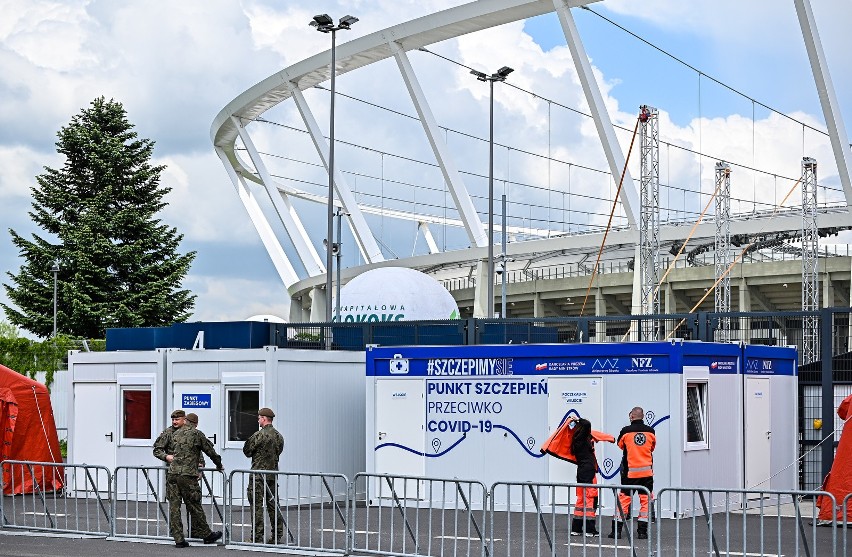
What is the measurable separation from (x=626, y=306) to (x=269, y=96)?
21334 millimetres

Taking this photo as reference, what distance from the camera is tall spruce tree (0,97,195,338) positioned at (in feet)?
181

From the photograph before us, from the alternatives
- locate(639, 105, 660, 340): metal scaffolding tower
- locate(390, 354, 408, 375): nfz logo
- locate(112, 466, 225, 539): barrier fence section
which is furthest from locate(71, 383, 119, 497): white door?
locate(639, 105, 660, 340): metal scaffolding tower

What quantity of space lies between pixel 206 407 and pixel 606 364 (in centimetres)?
643

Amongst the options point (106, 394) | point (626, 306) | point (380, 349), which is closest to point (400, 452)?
point (380, 349)

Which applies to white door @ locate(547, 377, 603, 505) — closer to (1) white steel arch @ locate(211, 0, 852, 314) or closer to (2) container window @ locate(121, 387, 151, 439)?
(2) container window @ locate(121, 387, 151, 439)

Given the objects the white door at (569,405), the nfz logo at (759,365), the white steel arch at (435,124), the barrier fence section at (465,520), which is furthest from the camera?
the white steel arch at (435,124)

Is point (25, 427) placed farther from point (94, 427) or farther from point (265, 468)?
point (265, 468)

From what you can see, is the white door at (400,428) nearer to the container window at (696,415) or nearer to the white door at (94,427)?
the container window at (696,415)

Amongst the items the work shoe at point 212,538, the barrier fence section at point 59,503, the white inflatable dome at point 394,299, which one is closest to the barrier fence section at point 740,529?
the work shoe at point 212,538

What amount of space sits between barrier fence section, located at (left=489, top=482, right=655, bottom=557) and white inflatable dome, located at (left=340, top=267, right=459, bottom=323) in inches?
511

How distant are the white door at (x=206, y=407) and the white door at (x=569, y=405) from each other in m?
5.17

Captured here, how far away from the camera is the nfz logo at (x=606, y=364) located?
18812 millimetres

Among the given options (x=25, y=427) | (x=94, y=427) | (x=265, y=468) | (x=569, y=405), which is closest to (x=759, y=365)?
(x=569, y=405)

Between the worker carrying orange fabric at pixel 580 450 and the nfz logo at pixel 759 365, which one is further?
the nfz logo at pixel 759 365
